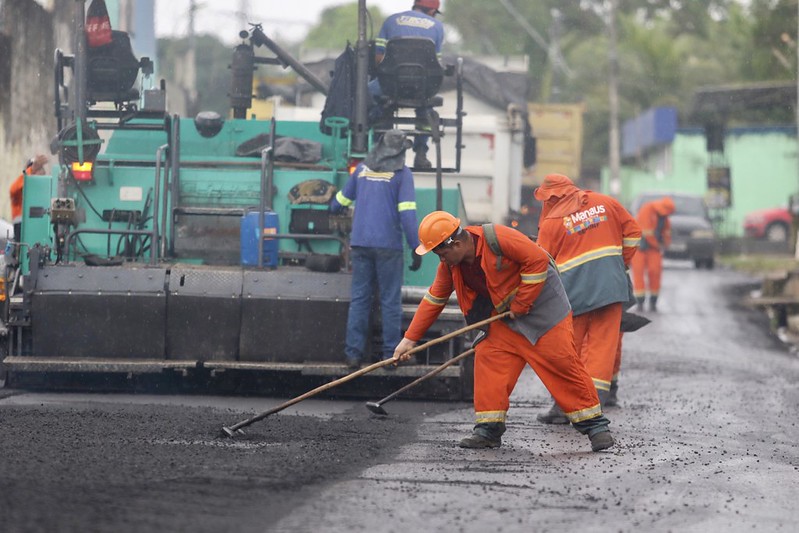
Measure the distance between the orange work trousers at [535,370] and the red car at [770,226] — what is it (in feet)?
102

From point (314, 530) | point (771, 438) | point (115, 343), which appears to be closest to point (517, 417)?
point (771, 438)

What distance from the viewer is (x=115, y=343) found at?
984 centimetres

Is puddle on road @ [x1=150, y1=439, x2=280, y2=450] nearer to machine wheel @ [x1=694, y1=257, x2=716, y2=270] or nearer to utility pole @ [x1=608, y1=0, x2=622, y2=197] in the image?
machine wheel @ [x1=694, y1=257, x2=716, y2=270]

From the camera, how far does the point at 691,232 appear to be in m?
29.5

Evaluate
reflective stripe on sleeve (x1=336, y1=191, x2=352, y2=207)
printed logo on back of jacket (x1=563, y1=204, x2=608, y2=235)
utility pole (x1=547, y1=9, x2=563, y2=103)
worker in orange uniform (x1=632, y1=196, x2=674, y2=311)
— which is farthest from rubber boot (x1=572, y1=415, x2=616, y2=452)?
utility pole (x1=547, y1=9, x2=563, y2=103)

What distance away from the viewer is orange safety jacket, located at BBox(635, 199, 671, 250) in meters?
19.3

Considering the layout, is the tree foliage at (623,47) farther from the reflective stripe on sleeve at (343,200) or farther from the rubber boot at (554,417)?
the rubber boot at (554,417)

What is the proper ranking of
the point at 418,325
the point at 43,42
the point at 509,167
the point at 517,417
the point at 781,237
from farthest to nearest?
the point at 781,237 < the point at 43,42 < the point at 509,167 < the point at 517,417 < the point at 418,325

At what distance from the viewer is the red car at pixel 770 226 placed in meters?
38.2

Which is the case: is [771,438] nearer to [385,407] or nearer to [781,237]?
[385,407]

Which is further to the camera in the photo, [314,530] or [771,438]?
[771,438]

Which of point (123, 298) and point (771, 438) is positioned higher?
point (123, 298)

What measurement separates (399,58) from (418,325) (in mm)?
3247

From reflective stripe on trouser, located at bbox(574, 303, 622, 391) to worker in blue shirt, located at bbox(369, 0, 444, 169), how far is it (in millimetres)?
2287
